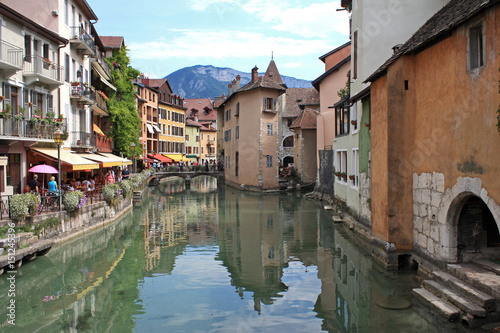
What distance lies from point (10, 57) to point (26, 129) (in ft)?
10.4

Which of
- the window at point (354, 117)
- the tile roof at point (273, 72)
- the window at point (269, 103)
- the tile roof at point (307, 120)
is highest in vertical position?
the tile roof at point (273, 72)

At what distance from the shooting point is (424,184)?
39.3 ft

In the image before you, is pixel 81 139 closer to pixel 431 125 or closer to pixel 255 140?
pixel 255 140

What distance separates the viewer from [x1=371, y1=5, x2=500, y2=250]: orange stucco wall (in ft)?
28.9

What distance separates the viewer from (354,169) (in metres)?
21.4

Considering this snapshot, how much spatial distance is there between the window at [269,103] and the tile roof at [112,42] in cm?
1530

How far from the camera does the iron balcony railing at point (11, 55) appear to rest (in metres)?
17.2

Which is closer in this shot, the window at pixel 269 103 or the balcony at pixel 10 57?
the balcony at pixel 10 57

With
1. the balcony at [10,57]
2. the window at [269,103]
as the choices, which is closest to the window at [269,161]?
the window at [269,103]

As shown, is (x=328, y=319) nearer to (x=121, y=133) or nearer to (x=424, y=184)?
(x=424, y=184)

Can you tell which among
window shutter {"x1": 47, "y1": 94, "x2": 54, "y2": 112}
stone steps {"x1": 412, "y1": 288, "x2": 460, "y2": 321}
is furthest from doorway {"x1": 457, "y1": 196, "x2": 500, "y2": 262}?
window shutter {"x1": 47, "y1": 94, "x2": 54, "y2": 112}

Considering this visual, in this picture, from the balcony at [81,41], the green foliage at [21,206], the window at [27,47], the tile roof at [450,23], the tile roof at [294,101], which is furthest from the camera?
the tile roof at [294,101]

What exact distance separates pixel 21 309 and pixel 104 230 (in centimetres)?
1077

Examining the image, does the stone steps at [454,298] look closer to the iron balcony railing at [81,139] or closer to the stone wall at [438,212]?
the stone wall at [438,212]
